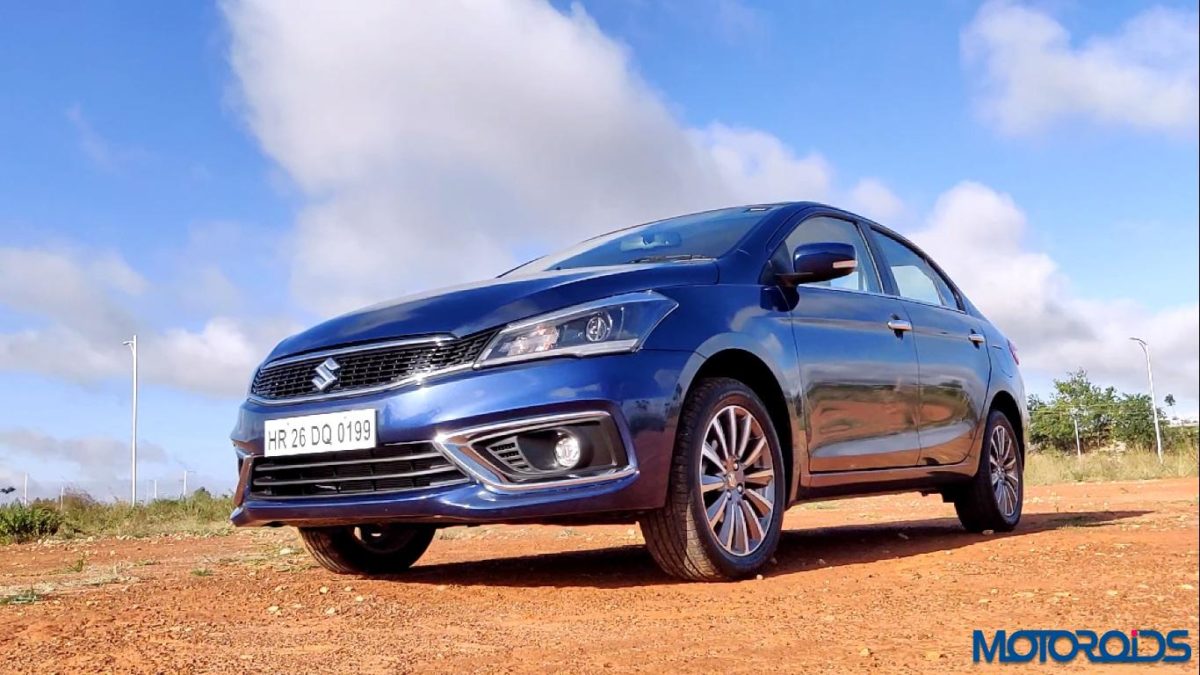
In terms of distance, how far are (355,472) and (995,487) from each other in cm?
409

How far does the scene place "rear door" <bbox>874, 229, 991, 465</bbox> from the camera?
19.0ft

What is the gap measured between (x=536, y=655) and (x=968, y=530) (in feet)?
14.9

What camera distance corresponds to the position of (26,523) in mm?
10562

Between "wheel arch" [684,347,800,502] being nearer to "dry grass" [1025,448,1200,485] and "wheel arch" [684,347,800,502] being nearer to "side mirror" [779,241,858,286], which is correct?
"side mirror" [779,241,858,286]

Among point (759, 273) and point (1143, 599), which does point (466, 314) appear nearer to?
point (759, 273)

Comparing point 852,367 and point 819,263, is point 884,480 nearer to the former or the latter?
point 852,367

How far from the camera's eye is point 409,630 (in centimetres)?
336

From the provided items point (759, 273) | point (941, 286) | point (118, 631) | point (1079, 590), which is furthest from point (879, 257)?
point (118, 631)

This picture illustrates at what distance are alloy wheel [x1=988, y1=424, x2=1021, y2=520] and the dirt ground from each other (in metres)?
0.41

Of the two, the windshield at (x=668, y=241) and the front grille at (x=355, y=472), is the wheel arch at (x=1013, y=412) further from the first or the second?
the front grille at (x=355, y=472)

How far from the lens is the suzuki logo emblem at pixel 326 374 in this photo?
4.28 meters

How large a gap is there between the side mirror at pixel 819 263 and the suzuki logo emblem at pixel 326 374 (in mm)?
1966

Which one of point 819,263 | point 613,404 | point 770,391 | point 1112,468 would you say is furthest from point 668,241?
point 1112,468

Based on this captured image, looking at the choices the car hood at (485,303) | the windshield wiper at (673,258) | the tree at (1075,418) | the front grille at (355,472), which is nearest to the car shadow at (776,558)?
the front grille at (355,472)
